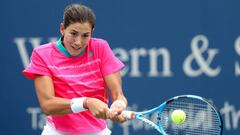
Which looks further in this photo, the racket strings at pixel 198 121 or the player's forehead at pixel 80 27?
the racket strings at pixel 198 121

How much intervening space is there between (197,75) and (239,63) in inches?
14.7

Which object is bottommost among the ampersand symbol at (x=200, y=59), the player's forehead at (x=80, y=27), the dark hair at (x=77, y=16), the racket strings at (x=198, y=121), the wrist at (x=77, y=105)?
the racket strings at (x=198, y=121)

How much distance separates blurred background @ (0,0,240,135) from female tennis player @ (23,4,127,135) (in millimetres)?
1994

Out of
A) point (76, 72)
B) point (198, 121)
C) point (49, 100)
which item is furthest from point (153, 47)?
point (49, 100)

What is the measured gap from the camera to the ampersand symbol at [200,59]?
5.68 metres

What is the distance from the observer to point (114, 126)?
226 inches

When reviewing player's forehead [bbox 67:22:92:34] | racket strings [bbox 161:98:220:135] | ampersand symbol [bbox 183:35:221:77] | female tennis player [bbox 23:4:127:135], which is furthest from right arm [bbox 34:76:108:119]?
ampersand symbol [bbox 183:35:221:77]

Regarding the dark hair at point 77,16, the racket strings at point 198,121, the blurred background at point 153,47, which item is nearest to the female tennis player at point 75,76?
the dark hair at point 77,16

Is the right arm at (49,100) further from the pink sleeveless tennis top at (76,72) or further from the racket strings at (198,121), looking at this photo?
the racket strings at (198,121)

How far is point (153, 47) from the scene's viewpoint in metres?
5.70

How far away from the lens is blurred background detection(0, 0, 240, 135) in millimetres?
5680

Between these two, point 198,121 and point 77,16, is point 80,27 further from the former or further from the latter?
point 198,121

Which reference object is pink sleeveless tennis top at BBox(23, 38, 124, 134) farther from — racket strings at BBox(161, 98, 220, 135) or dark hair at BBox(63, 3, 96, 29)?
racket strings at BBox(161, 98, 220, 135)

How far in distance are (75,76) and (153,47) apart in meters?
2.16
